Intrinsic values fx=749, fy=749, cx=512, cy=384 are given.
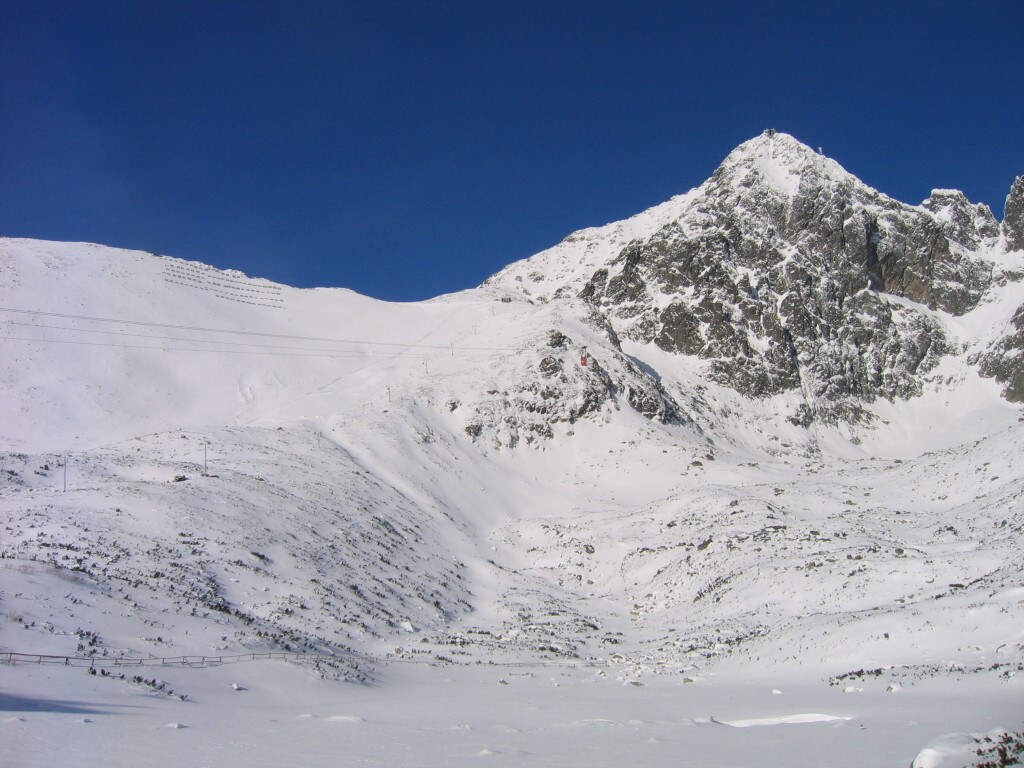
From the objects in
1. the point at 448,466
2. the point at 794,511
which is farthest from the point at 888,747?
the point at 448,466

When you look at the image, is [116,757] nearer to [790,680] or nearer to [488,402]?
[790,680]

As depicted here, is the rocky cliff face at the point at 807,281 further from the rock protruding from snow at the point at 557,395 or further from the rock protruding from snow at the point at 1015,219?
the rock protruding from snow at the point at 557,395

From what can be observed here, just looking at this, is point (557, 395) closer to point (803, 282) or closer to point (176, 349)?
point (176, 349)

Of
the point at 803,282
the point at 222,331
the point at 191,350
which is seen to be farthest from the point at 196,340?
the point at 803,282

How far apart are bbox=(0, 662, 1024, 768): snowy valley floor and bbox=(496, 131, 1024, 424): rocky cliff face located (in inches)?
4271

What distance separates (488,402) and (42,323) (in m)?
49.2

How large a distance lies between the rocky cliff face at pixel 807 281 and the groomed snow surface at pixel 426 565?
96.0 ft

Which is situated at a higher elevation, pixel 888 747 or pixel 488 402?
pixel 488 402

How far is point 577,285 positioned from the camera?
529ft

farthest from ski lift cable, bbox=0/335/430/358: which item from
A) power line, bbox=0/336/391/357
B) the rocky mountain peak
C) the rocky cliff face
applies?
the rocky mountain peak

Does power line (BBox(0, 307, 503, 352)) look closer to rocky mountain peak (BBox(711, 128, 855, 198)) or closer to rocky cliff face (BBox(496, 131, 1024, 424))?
rocky cliff face (BBox(496, 131, 1024, 424))

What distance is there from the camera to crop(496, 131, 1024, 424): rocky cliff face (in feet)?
427

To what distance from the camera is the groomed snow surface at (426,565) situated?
16.1m

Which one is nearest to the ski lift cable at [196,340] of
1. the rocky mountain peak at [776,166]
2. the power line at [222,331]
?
the power line at [222,331]
